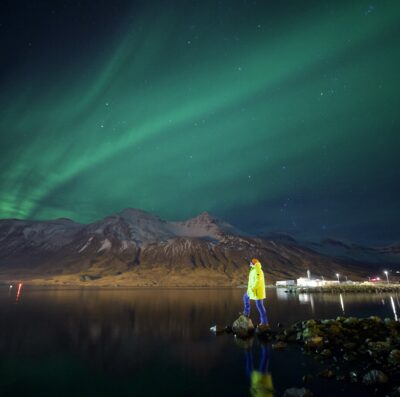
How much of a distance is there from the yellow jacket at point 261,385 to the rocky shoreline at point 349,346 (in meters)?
1.09

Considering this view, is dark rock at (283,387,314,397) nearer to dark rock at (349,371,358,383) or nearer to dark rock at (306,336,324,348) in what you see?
dark rock at (349,371,358,383)

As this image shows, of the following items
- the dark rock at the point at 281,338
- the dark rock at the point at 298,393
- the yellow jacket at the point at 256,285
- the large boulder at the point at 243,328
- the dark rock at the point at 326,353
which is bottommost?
the dark rock at the point at 298,393

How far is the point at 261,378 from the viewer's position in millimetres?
12859

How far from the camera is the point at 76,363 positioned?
15.2m

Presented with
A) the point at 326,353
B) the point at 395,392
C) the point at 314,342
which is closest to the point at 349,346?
the point at 314,342

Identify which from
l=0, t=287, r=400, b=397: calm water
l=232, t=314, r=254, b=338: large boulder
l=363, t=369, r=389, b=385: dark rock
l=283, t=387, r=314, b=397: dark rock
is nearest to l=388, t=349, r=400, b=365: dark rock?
l=363, t=369, r=389, b=385: dark rock

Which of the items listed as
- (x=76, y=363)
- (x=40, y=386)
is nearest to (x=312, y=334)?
(x=76, y=363)

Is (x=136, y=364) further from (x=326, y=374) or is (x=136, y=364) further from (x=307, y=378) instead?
(x=326, y=374)

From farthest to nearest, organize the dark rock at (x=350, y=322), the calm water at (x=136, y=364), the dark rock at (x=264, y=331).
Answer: the dark rock at (x=350, y=322) → the dark rock at (x=264, y=331) → the calm water at (x=136, y=364)

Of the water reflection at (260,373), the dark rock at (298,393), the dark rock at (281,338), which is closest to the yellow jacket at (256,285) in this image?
the dark rock at (281,338)

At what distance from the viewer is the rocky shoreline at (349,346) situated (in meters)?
12.3

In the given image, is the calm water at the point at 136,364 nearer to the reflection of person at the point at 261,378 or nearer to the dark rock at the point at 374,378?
the reflection of person at the point at 261,378

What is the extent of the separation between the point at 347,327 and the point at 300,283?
14052 cm

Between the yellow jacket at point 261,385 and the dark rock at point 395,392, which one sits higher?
the dark rock at point 395,392
